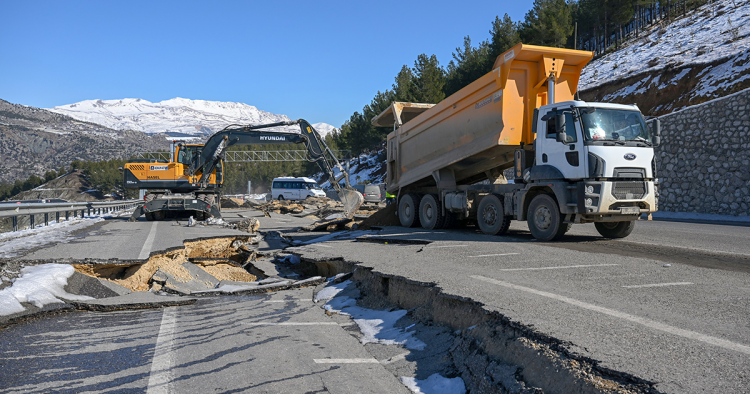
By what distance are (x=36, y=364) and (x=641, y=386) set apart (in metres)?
4.03

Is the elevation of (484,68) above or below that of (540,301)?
above

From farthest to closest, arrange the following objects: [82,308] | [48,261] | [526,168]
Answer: [526,168] < [48,261] < [82,308]

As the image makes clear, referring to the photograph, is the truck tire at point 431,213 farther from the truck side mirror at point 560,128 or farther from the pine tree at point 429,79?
the pine tree at point 429,79

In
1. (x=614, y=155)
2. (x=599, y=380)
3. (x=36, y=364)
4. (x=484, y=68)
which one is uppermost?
(x=484, y=68)

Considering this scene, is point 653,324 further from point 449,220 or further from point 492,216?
point 449,220

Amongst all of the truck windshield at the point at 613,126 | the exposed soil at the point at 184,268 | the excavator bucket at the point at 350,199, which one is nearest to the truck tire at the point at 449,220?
the excavator bucket at the point at 350,199

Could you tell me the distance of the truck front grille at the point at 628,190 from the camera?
8.27 m

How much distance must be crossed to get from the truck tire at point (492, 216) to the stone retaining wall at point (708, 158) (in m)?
10.2

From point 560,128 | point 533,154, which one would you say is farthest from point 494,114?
point 560,128

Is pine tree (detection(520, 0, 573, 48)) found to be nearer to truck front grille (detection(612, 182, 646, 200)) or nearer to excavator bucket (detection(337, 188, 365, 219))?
excavator bucket (detection(337, 188, 365, 219))

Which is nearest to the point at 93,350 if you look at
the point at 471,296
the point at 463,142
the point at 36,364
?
the point at 36,364

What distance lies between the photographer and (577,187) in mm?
8344

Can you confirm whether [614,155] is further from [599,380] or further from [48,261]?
[48,261]

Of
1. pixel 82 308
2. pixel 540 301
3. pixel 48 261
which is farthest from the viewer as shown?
pixel 48 261
